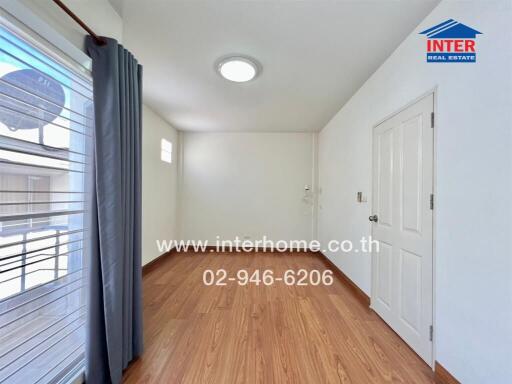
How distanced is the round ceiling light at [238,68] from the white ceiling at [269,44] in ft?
0.26

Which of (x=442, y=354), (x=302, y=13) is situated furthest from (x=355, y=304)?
(x=302, y=13)

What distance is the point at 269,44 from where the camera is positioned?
6.26ft

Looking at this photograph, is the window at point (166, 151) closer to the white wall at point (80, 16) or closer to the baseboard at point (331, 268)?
the baseboard at point (331, 268)

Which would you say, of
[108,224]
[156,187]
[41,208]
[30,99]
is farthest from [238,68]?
[156,187]

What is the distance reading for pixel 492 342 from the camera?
1.11 meters

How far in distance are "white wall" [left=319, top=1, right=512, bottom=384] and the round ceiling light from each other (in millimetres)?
1380

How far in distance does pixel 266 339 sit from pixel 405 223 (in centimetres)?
152

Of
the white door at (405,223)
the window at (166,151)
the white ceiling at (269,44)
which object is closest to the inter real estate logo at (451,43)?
the white ceiling at (269,44)

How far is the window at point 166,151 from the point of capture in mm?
3943

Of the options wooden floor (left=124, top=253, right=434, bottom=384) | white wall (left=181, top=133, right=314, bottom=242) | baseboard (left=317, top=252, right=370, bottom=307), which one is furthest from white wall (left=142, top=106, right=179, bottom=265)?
baseboard (left=317, top=252, right=370, bottom=307)

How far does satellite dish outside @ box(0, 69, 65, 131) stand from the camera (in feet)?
3.31

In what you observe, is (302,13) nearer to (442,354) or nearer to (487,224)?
(487,224)

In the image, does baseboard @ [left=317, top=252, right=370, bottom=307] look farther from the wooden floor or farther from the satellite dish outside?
the satellite dish outside

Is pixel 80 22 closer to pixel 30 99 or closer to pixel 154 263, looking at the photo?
pixel 30 99
